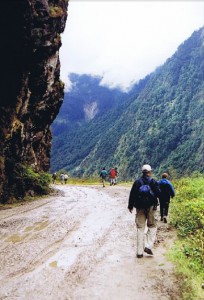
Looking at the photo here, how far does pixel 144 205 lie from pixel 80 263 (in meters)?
2.07

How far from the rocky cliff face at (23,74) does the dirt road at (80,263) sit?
9593 millimetres

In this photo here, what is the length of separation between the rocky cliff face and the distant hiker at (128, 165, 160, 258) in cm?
1190

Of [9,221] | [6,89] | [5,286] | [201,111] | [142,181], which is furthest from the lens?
[201,111]

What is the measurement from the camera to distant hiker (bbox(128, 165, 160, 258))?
10055mm

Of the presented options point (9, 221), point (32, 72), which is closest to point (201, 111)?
point (32, 72)

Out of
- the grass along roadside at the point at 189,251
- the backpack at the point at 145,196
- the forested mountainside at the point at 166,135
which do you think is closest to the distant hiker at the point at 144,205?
the backpack at the point at 145,196

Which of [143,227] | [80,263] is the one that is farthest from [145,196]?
[80,263]

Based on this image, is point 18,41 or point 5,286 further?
point 18,41

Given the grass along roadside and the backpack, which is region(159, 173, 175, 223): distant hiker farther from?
the backpack

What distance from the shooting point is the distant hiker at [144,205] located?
10055 mm

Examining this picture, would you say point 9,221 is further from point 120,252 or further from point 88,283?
point 88,283

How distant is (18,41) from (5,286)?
15.8 meters

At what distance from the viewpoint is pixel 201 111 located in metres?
171

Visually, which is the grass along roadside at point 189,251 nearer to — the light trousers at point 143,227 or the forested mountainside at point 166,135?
the light trousers at point 143,227
